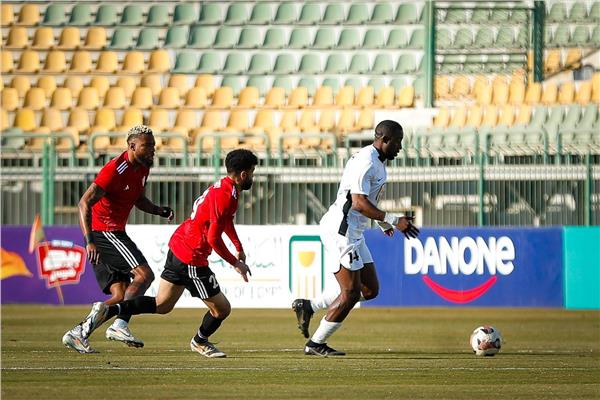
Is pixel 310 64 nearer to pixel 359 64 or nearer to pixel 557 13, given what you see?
pixel 359 64

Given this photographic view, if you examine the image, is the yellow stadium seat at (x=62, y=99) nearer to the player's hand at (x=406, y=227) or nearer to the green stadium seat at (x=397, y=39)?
the green stadium seat at (x=397, y=39)

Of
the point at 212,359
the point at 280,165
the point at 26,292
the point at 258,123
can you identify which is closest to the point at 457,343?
the point at 212,359

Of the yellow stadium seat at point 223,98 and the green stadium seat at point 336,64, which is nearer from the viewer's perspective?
the yellow stadium seat at point 223,98

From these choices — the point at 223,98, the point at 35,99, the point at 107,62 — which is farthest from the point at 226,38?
the point at 35,99

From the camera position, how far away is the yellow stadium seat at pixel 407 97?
28922 millimetres

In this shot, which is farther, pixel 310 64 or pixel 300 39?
pixel 300 39

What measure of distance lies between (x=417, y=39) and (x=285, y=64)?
136 inches

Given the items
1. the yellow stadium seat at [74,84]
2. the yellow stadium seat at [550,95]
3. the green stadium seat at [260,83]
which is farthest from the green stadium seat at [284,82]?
the yellow stadium seat at [550,95]

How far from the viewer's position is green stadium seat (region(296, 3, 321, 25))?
107ft

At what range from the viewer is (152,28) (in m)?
32.9

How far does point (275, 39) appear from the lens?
32.2m

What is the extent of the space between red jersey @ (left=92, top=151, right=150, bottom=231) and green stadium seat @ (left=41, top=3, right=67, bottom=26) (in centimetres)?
2108

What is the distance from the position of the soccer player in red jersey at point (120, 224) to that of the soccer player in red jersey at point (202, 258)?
414 mm

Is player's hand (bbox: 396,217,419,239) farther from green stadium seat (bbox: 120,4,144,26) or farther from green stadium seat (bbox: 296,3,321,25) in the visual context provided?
green stadium seat (bbox: 120,4,144,26)
